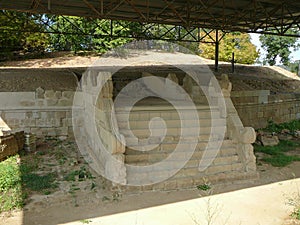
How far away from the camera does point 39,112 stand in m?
8.80

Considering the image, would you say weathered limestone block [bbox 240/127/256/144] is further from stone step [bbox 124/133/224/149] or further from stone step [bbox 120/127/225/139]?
stone step [bbox 120/127/225/139]

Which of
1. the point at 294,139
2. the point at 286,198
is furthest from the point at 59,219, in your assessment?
the point at 294,139

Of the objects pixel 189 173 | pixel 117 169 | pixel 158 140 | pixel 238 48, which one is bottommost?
pixel 189 173

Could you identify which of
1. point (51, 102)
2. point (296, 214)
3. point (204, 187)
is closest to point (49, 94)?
point (51, 102)

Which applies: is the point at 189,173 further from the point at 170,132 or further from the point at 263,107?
the point at 263,107

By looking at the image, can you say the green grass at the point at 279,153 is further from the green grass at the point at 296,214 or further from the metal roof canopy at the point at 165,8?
the metal roof canopy at the point at 165,8

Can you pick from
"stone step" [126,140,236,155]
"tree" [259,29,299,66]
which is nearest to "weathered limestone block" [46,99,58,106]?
"stone step" [126,140,236,155]

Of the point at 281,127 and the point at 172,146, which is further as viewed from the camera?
the point at 281,127

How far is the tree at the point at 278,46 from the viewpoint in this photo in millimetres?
25062

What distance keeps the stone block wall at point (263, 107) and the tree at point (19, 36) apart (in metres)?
9.33

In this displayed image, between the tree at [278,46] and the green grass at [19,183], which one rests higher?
the tree at [278,46]

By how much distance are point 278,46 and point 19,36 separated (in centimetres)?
2069

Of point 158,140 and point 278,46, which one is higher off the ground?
point 278,46

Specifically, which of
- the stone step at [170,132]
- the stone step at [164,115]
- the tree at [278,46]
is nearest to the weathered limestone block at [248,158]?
the stone step at [170,132]
